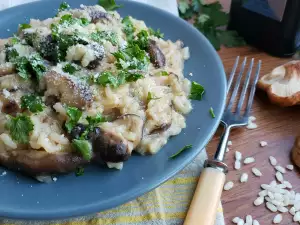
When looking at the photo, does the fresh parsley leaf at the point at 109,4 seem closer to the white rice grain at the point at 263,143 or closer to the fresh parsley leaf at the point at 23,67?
the fresh parsley leaf at the point at 23,67

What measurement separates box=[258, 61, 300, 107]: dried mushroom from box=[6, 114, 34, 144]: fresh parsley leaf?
1.32 metres

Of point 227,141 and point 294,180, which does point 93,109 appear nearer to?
point 227,141

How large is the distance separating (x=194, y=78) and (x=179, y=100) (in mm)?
245

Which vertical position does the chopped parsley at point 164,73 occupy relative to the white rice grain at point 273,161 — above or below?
above

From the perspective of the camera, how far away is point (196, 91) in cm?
195

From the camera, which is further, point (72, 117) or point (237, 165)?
point (237, 165)

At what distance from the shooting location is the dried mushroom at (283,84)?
226 cm

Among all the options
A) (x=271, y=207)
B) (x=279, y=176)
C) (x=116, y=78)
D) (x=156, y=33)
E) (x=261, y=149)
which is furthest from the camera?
(x=156, y=33)

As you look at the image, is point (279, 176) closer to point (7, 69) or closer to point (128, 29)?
point (128, 29)

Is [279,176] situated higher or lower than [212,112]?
lower

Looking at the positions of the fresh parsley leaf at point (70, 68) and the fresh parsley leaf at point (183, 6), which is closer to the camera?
the fresh parsley leaf at point (70, 68)

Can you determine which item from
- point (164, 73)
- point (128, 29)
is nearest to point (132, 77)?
point (164, 73)

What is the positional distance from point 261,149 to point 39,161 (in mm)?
1118

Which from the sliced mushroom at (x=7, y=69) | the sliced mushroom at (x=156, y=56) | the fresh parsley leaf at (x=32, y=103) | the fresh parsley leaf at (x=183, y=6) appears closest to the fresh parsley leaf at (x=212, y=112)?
the sliced mushroom at (x=156, y=56)
